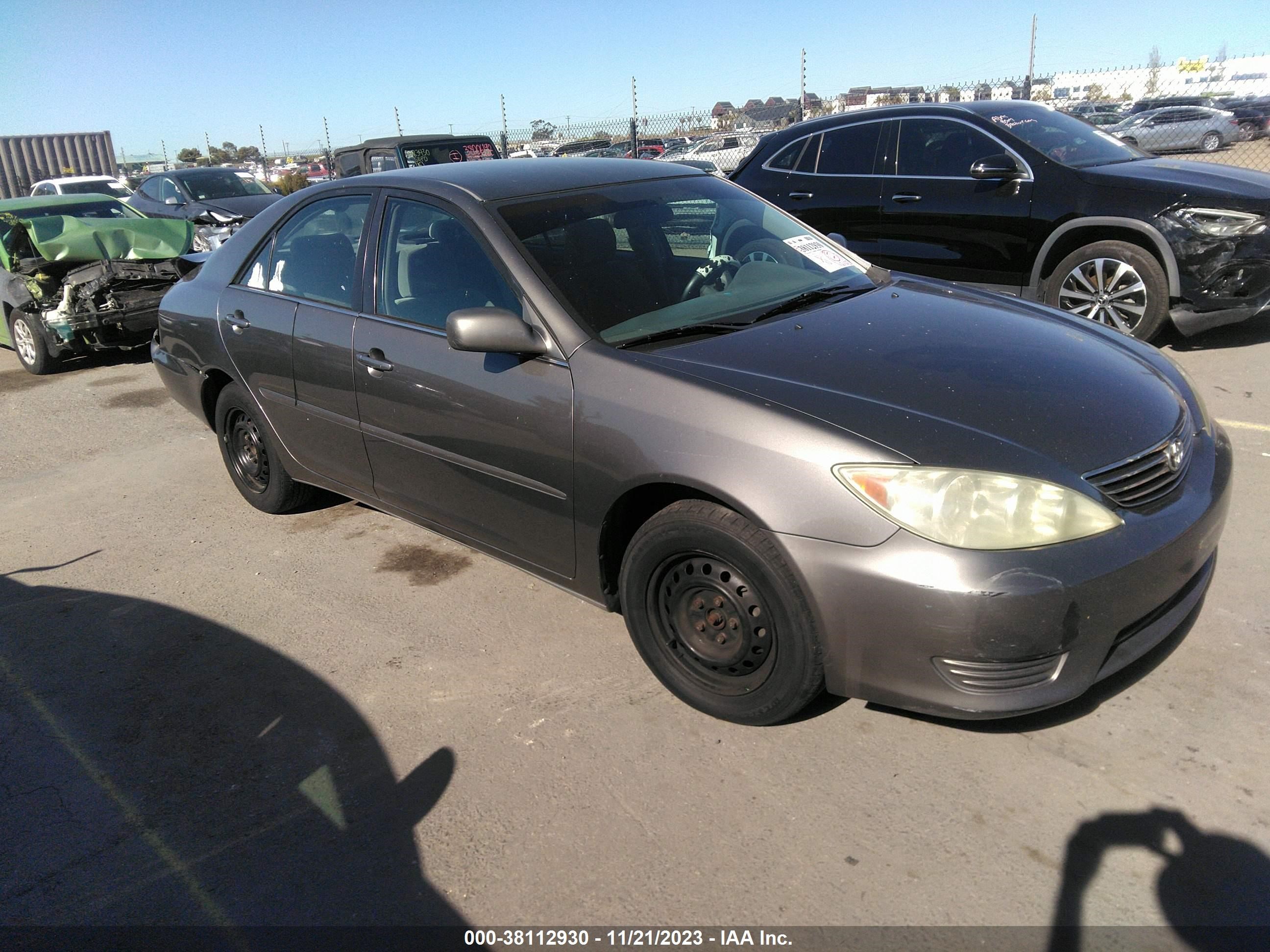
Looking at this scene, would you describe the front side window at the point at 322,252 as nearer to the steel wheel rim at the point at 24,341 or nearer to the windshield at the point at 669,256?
the windshield at the point at 669,256

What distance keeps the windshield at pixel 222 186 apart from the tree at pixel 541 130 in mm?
5637

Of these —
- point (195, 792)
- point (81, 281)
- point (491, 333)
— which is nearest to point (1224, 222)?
point (491, 333)

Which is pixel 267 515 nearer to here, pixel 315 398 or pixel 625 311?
pixel 315 398

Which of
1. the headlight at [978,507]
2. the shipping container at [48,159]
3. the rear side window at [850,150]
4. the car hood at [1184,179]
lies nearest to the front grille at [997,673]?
the headlight at [978,507]

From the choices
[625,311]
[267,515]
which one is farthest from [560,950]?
[267,515]

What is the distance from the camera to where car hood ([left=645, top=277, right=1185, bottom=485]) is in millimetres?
2518

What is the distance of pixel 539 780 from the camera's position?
9.03ft

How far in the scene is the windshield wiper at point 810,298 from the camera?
3338 mm

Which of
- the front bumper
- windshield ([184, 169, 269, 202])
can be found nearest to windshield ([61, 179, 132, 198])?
windshield ([184, 169, 269, 202])

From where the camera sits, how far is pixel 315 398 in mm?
4047

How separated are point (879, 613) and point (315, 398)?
268cm

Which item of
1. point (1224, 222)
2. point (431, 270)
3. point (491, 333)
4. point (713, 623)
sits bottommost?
point (713, 623)

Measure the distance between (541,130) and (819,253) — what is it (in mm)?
16443

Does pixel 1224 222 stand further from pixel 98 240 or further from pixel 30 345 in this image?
pixel 30 345
